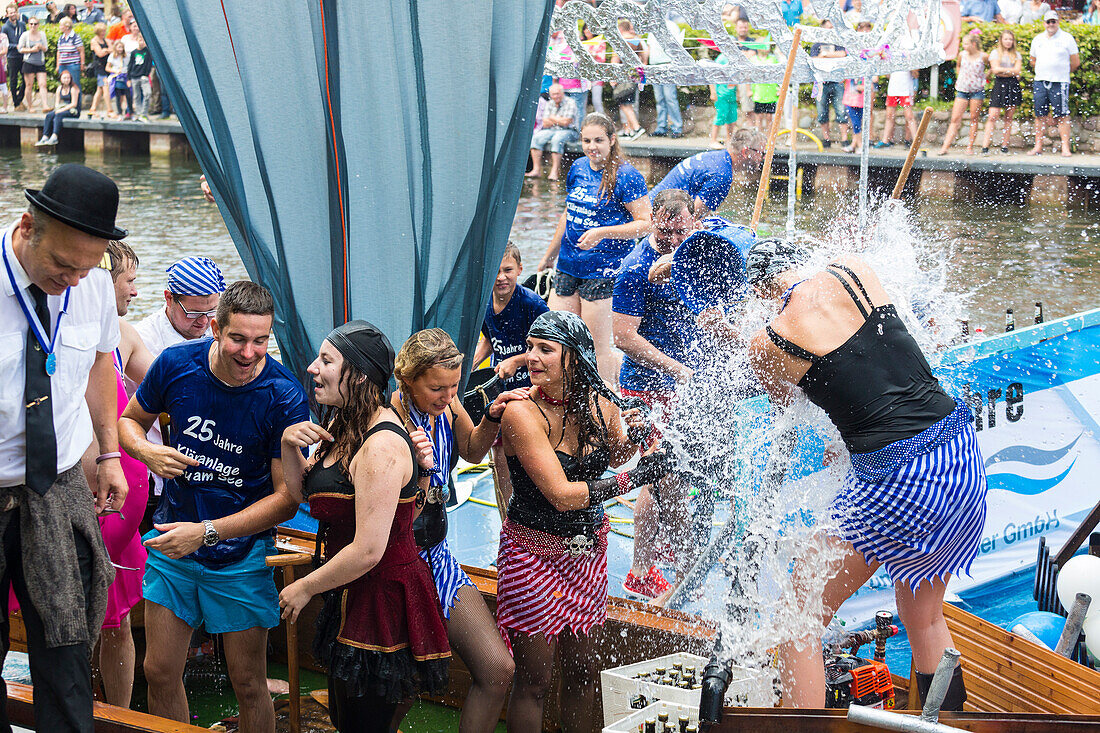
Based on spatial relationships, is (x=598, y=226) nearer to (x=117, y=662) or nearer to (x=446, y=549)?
(x=446, y=549)

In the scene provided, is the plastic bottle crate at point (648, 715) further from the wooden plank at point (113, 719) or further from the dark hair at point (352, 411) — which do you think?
the wooden plank at point (113, 719)

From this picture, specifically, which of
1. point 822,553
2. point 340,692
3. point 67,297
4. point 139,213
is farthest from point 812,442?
point 139,213

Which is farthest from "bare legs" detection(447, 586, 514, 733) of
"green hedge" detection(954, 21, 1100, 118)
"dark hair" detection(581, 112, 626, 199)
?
"green hedge" detection(954, 21, 1100, 118)

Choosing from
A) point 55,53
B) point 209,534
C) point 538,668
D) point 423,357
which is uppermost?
point 55,53

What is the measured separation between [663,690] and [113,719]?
1.52 meters

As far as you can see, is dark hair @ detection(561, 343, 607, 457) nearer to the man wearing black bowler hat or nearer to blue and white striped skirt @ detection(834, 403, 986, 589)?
blue and white striped skirt @ detection(834, 403, 986, 589)

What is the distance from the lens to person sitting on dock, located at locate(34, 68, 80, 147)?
22766 millimetres

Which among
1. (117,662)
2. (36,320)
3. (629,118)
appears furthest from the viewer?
(629,118)

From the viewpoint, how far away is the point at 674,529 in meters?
4.86

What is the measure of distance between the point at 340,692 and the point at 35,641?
0.81 m

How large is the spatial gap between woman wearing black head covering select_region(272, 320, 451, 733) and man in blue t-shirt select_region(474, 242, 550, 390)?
5.30ft

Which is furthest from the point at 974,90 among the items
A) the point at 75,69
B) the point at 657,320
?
the point at 75,69

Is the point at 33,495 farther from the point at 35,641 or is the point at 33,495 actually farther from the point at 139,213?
the point at 139,213

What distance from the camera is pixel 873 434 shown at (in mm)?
3385
